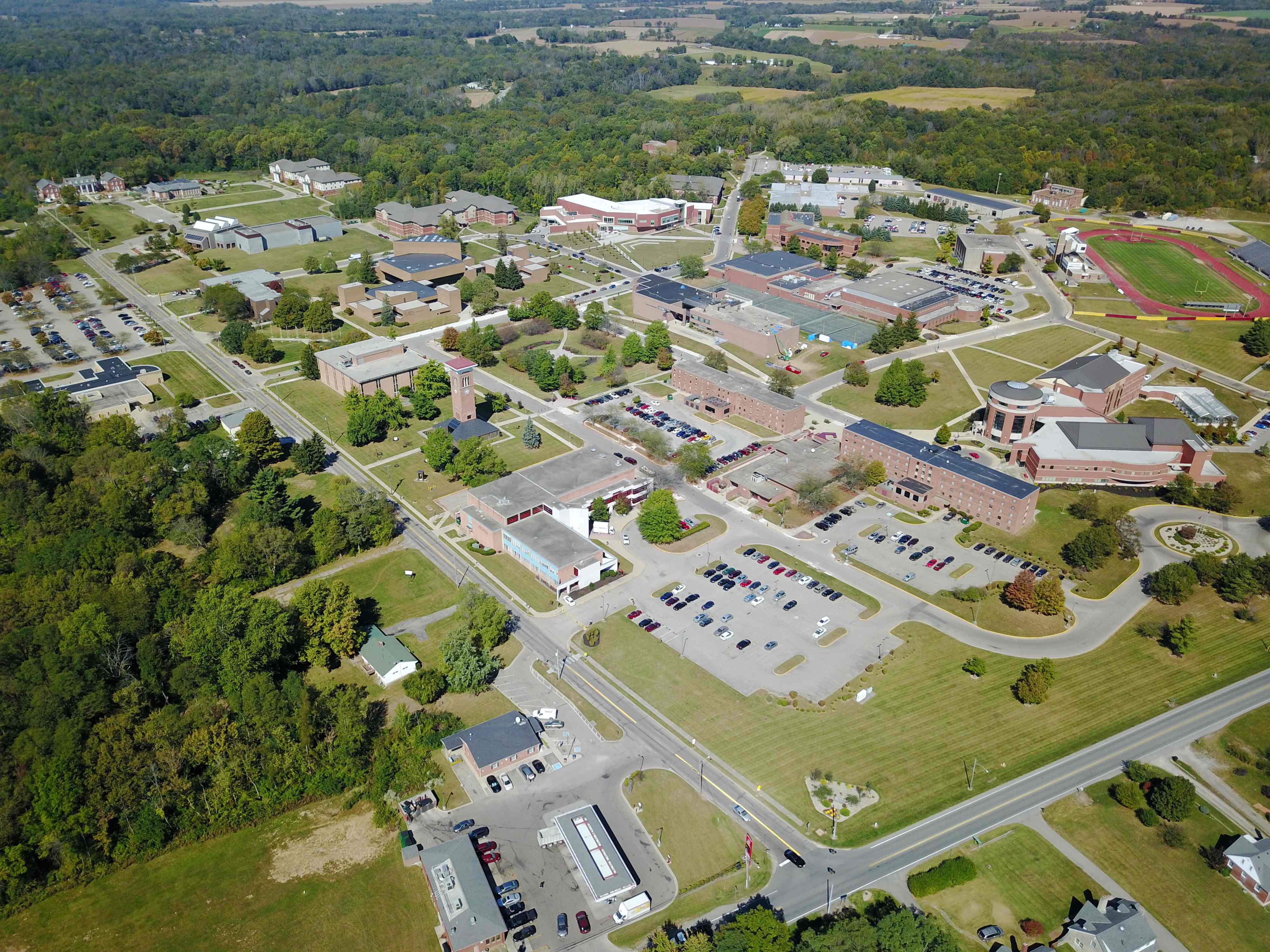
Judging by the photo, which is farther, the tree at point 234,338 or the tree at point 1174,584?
the tree at point 234,338

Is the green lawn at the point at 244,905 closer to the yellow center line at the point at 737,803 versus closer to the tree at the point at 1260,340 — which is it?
the yellow center line at the point at 737,803

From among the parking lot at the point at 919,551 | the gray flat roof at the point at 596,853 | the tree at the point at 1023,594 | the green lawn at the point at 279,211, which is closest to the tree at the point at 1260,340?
the parking lot at the point at 919,551

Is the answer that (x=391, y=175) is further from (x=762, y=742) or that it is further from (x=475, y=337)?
(x=762, y=742)

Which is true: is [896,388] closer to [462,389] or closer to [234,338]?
[462,389]

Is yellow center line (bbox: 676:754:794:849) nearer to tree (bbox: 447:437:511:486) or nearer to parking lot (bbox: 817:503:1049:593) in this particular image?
parking lot (bbox: 817:503:1049:593)

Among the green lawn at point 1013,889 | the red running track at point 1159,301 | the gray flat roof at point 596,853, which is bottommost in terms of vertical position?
the red running track at point 1159,301
